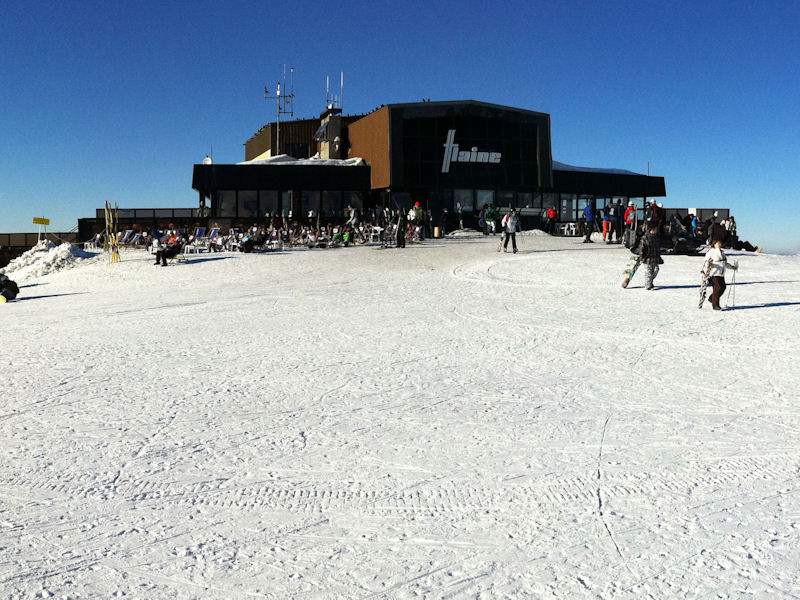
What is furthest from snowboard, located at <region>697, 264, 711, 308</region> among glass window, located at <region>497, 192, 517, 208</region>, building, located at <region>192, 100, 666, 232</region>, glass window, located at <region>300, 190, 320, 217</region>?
glass window, located at <region>300, 190, 320, 217</region>

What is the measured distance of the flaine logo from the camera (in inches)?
1339

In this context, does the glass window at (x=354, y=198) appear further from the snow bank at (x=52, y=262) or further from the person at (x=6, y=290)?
the person at (x=6, y=290)

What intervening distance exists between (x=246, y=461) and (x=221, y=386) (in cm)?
227

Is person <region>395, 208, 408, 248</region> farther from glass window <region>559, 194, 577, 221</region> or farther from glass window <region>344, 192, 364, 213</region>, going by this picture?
glass window <region>559, 194, 577, 221</region>

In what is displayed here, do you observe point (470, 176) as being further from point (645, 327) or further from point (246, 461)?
point (246, 461)

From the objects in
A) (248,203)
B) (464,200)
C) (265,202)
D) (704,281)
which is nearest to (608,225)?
(464,200)

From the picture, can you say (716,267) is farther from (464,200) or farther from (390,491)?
(464,200)

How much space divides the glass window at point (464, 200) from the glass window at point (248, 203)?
402 inches

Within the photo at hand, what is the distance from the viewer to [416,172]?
1332 inches

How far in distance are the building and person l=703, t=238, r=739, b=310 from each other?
23.1 m

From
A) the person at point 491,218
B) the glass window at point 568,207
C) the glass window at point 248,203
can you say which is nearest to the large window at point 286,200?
the glass window at point 248,203

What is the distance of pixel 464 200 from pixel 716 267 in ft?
80.3

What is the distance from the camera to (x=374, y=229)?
29109mm

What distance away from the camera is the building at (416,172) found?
3372 centimetres
